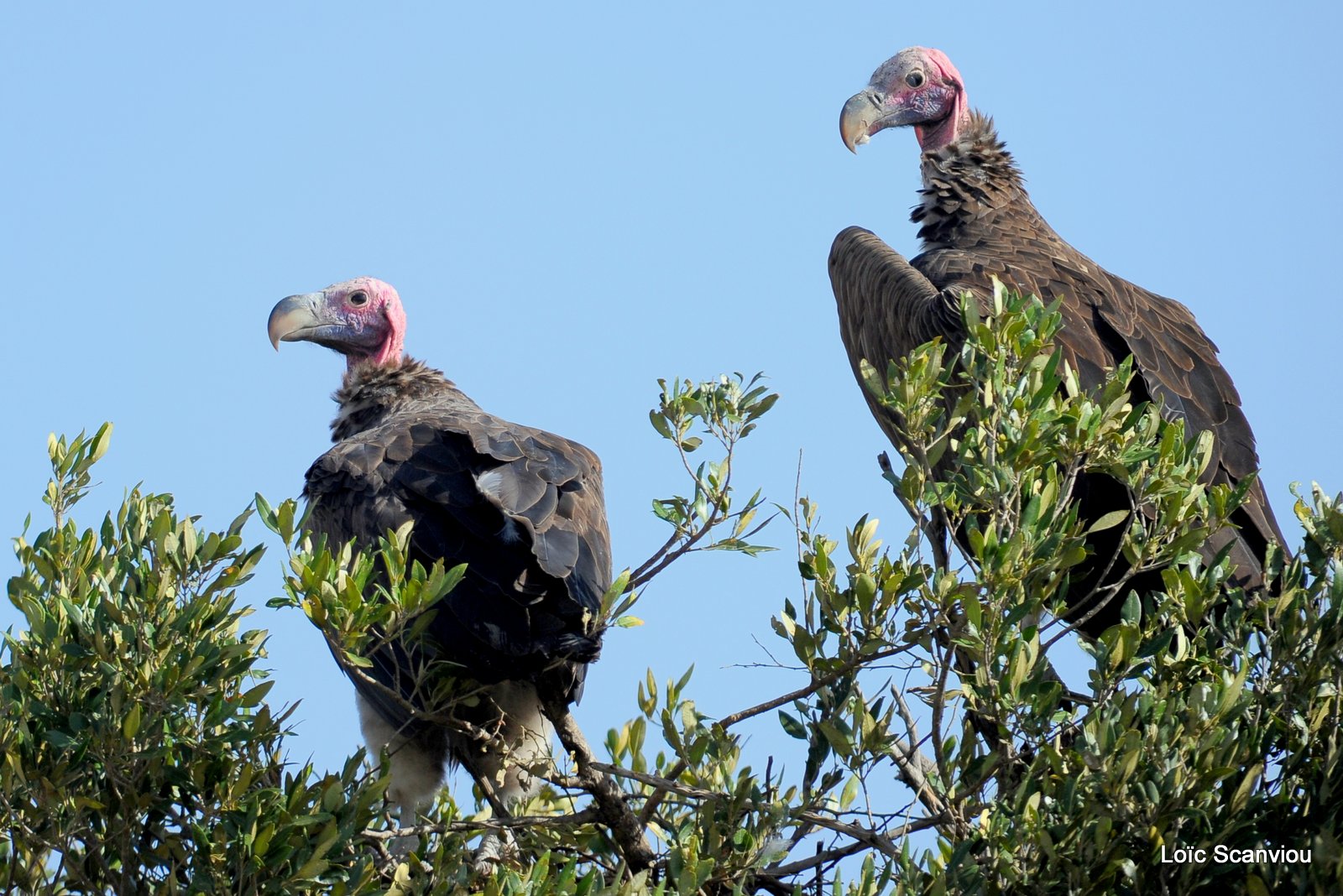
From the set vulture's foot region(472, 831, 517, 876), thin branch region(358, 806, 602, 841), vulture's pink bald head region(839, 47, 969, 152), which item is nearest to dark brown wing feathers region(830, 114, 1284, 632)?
vulture's pink bald head region(839, 47, 969, 152)

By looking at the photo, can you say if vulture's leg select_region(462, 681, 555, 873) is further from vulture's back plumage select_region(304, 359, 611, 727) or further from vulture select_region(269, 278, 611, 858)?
vulture's back plumage select_region(304, 359, 611, 727)

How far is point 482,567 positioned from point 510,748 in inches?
22.0

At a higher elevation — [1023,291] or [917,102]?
[917,102]

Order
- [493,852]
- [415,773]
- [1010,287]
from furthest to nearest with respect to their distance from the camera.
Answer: [1010,287] < [415,773] < [493,852]

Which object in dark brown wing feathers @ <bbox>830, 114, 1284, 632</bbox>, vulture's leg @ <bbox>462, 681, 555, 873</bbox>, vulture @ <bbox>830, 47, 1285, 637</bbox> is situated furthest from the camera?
dark brown wing feathers @ <bbox>830, 114, 1284, 632</bbox>

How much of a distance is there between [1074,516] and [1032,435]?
0.21 meters

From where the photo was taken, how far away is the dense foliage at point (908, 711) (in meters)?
3.67

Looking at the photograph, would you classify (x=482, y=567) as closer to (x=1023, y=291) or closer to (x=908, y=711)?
(x=908, y=711)

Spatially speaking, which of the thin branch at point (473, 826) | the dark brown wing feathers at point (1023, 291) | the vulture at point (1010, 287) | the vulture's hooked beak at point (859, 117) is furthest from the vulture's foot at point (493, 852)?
the vulture's hooked beak at point (859, 117)

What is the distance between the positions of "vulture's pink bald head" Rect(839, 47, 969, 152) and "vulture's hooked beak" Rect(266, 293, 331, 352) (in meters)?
2.67

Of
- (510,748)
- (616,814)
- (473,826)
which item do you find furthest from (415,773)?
(473,826)

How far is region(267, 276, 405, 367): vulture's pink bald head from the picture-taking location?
326 inches

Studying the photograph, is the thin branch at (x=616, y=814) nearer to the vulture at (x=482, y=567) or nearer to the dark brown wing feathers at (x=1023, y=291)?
the vulture at (x=482, y=567)

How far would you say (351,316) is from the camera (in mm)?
8312
